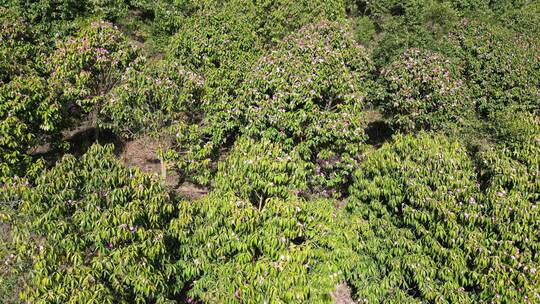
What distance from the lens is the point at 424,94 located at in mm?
13766

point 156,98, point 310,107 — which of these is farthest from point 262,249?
point 156,98

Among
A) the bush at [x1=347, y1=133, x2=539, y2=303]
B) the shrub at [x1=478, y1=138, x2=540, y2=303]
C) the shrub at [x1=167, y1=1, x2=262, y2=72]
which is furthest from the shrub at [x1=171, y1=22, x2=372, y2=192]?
the shrub at [x1=478, y1=138, x2=540, y2=303]

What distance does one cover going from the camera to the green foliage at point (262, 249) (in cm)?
657

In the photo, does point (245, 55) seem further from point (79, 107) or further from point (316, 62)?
point (79, 107)

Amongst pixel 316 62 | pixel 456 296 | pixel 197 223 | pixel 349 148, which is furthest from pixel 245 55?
pixel 456 296

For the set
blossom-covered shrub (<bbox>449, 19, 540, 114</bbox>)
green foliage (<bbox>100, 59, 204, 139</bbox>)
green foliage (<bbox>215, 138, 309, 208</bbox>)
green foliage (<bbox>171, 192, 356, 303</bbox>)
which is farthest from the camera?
blossom-covered shrub (<bbox>449, 19, 540, 114</bbox>)

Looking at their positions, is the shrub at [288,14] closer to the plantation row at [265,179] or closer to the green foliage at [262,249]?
the plantation row at [265,179]

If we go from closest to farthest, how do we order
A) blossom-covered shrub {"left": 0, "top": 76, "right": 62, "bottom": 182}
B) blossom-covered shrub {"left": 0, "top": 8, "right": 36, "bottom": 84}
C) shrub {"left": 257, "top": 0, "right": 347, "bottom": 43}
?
1. blossom-covered shrub {"left": 0, "top": 76, "right": 62, "bottom": 182}
2. blossom-covered shrub {"left": 0, "top": 8, "right": 36, "bottom": 84}
3. shrub {"left": 257, "top": 0, "right": 347, "bottom": 43}

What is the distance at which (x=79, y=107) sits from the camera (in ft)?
45.6

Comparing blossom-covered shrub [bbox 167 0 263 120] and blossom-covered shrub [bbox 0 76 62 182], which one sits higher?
blossom-covered shrub [bbox 167 0 263 120]

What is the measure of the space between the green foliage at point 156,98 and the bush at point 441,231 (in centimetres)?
564

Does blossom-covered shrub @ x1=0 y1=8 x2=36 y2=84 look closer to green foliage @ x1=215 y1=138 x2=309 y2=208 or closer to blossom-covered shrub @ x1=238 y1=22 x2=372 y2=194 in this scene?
blossom-covered shrub @ x1=238 y1=22 x2=372 y2=194

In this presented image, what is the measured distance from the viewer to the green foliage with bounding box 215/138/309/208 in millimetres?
7852

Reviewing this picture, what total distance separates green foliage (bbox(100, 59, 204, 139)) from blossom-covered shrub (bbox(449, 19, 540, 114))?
10.9 metres
